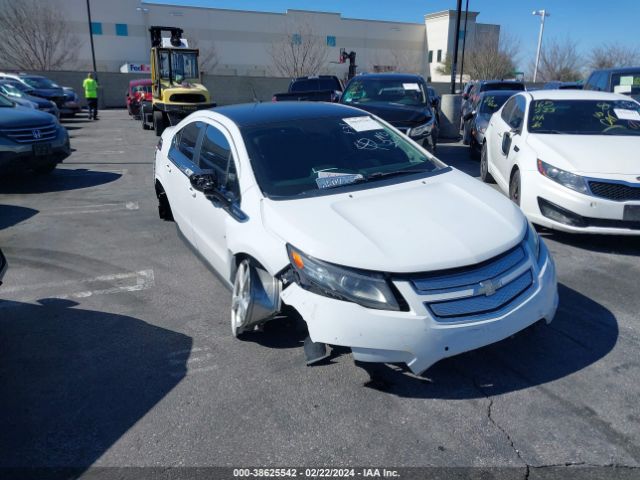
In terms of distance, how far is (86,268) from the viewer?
5.56 metres

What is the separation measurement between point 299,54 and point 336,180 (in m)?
54.6

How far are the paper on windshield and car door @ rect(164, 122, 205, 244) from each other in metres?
5.11

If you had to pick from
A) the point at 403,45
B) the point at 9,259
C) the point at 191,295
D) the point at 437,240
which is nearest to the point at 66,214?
the point at 9,259

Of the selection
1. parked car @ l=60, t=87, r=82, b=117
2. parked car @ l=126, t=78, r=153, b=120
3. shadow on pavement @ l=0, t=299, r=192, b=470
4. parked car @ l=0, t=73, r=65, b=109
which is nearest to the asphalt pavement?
shadow on pavement @ l=0, t=299, r=192, b=470

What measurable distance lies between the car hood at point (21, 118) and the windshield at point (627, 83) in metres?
11.4

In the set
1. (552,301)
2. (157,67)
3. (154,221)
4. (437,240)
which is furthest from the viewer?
(157,67)

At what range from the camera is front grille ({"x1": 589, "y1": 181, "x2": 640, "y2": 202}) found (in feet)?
17.6

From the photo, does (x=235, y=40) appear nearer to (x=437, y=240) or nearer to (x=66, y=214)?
(x=66, y=214)

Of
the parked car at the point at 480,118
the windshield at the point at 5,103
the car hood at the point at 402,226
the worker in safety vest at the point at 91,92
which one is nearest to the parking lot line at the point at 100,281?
the car hood at the point at 402,226

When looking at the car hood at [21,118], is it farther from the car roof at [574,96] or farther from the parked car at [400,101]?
the car roof at [574,96]

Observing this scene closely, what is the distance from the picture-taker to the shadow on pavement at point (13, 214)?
7.26 meters

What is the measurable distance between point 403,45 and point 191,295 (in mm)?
67470

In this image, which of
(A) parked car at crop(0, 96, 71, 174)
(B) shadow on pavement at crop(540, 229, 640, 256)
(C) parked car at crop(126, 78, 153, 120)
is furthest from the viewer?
(C) parked car at crop(126, 78, 153, 120)

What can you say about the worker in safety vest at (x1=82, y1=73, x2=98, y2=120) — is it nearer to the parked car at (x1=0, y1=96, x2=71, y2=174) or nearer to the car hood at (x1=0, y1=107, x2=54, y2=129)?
the parked car at (x1=0, y1=96, x2=71, y2=174)
